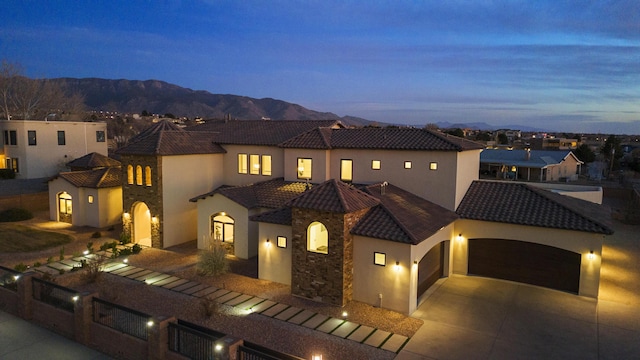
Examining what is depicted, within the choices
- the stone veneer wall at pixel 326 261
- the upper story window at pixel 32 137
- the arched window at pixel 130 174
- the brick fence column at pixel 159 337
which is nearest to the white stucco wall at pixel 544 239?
the stone veneer wall at pixel 326 261

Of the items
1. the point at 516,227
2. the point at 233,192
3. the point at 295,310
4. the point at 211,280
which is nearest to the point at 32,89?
the point at 233,192

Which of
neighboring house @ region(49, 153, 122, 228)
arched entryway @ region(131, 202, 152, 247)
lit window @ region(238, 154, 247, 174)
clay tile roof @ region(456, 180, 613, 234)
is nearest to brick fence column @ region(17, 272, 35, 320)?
arched entryway @ region(131, 202, 152, 247)

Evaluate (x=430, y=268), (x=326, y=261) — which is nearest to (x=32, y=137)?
(x=326, y=261)

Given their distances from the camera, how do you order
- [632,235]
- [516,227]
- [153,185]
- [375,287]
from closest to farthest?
[375,287]
[516,227]
[153,185]
[632,235]

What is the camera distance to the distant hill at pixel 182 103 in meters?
156

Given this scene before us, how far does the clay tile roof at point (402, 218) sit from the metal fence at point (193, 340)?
7275 millimetres

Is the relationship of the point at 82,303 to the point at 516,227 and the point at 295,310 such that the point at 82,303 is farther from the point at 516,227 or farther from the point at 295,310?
the point at 516,227

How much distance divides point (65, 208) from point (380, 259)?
84.7 feet

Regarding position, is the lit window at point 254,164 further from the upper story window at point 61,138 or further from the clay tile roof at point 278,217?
the upper story window at point 61,138

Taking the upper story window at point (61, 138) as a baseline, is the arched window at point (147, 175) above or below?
below

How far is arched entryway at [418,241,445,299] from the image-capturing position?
1784 cm

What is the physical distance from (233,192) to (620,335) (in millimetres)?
18148

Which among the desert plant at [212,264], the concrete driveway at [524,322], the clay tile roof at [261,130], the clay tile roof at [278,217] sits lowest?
the concrete driveway at [524,322]

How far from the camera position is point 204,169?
2717 cm
